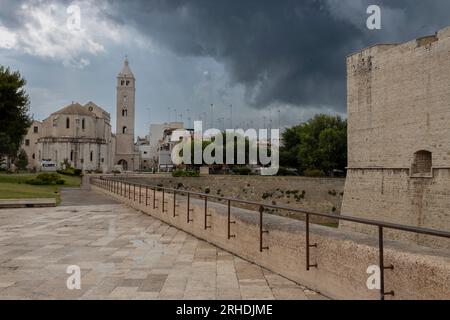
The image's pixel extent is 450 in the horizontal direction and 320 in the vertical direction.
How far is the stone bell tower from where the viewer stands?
74.0 m

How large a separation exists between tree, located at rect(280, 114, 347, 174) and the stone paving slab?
139 ft

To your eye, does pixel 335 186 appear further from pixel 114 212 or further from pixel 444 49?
pixel 114 212

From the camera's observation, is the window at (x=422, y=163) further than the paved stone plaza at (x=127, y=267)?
Yes

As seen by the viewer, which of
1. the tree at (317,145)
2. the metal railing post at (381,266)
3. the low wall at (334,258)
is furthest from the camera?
the tree at (317,145)

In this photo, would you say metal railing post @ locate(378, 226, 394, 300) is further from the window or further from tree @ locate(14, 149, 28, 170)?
tree @ locate(14, 149, 28, 170)

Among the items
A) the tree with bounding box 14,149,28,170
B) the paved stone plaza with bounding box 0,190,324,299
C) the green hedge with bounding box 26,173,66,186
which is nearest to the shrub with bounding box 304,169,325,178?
the green hedge with bounding box 26,173,66,186

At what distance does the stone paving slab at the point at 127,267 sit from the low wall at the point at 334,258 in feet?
0.64

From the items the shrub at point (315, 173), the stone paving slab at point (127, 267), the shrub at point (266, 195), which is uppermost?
the shrub at point (315, 173)

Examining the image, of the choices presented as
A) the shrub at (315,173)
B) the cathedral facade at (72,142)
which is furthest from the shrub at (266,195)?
the cathedral facade at (72,142)

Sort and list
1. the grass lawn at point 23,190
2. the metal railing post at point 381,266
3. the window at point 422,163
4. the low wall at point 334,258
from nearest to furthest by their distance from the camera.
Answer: the low wall at point 334,258 → the metal railing post at point 381,266 → the window at point 422,163 → the grass lawn at point 23,190

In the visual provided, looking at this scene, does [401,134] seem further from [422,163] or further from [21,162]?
[21,162]

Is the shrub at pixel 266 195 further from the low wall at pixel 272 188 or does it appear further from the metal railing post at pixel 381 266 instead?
the metal railing post at pixel 381 266

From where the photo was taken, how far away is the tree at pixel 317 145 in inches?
1982
